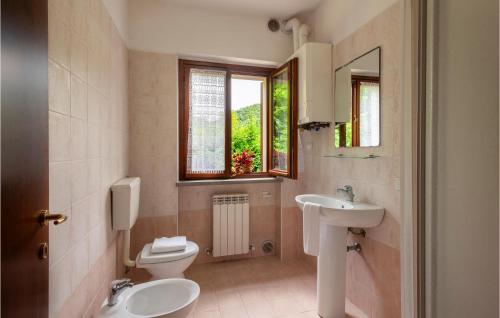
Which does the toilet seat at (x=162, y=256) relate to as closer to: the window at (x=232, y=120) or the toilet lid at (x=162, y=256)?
the toilet lid at (x=162, y=256)

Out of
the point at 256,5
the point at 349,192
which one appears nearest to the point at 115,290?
the point at 349,192

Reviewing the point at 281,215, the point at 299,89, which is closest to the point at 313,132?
the point at 299,89

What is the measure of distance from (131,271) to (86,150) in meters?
1.58

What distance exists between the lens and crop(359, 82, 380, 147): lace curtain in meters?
1.84

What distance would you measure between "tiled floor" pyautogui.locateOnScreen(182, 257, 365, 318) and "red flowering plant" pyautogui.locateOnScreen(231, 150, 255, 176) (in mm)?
988

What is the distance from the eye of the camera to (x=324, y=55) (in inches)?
90.4

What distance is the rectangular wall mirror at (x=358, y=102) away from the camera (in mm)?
1852

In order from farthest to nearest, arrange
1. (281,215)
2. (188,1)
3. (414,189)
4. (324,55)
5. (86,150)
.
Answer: (281,215), (188,1), (324,55), (86,150), (414,189)

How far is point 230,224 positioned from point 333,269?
3.89ft

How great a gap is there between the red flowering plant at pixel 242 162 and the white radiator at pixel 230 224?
11.7 inches

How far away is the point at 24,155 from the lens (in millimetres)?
780

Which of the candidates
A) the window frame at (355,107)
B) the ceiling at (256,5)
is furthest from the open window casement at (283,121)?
the ceiling at (256,5)

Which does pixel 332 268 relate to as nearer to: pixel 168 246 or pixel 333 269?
pixel 333 269

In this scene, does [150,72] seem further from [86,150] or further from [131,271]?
[131,271]
